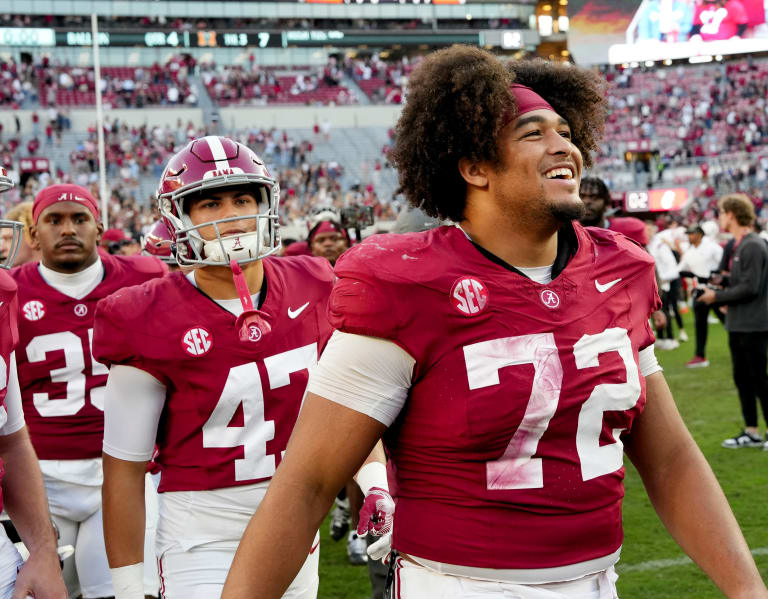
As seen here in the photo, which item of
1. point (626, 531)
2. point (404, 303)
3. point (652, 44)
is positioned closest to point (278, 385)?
point (404, 303)

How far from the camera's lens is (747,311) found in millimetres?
7219

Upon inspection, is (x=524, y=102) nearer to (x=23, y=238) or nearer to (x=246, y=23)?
(x=23, y=238)

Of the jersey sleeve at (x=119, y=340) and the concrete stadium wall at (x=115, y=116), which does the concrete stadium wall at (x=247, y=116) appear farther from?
the jersey sleeve at (x=119, y=340)

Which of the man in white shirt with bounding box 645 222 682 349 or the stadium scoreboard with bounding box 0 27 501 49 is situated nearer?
the man in white shirt with bounding box 645 222 682 349

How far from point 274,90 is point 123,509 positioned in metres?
38.5

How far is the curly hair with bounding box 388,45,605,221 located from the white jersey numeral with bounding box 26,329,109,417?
7.71ft

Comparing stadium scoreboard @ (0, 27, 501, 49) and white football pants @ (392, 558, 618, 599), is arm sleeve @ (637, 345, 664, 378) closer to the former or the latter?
white football pants @ (392, 558, 618, 599)

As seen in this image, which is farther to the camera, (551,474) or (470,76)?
(470,76)

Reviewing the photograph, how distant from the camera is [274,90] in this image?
39906mm

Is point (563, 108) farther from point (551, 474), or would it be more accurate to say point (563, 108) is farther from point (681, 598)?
point (681, 598)

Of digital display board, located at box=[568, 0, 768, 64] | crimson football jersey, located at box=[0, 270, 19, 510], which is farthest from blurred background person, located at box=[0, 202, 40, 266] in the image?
digital display board, located at box=[568, 0, 768, 64]

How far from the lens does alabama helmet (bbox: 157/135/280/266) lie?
110 inches

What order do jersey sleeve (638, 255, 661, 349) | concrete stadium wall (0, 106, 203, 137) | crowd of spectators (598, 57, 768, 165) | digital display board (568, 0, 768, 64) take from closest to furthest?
1. jersey sleeve (638, 255, 661, 349)
2. concrete stadium wall (0, 106, 203, 137)
3. crowd of spectators (598, 57, 768, 165)
4. digital display board (568, 0, 768, 64)

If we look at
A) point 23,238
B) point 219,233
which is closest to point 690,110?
point 23,238
